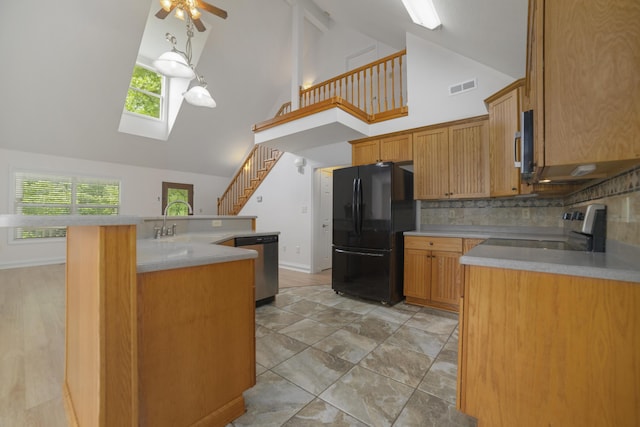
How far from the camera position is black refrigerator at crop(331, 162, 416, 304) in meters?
3.20

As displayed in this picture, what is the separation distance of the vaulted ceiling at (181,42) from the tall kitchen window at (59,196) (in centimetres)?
56

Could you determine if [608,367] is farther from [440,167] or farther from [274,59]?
[274,59]

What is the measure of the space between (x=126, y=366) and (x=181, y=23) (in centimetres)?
626

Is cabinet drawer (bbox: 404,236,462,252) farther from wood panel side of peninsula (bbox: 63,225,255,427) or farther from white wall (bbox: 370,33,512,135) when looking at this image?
wood panel side of peninsula (bbox: 63,225,255,427)

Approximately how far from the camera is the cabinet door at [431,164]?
10.6ft

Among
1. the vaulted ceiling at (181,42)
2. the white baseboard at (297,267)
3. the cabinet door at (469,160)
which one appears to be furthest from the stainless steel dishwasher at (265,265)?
the vaulted ceiling at (181,42)

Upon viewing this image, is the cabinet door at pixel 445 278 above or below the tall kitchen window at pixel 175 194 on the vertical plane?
below

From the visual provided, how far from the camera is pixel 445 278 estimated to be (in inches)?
119

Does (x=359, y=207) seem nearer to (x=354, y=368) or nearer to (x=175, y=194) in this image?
(x=354, y=368)

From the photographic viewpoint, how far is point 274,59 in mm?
6707

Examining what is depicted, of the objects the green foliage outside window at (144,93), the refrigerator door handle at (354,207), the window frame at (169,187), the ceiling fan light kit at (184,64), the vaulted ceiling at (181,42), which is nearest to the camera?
the ceiling fan light kit at (184,64)

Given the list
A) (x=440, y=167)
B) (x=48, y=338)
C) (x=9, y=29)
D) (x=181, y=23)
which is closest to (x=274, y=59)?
(x=181, y=23)

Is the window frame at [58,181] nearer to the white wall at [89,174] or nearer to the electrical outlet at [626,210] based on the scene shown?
the white wall at [89,174]

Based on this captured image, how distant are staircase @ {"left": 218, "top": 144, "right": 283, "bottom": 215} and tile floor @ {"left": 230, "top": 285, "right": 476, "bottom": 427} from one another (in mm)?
3744
